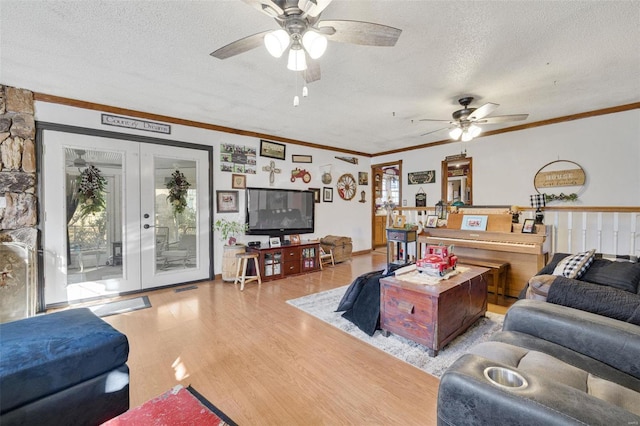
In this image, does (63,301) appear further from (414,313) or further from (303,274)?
(414,313)

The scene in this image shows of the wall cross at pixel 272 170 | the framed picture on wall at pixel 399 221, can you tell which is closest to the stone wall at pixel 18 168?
the wall cross at pixel 272 170

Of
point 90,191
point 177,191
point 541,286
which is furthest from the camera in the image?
point 177,191

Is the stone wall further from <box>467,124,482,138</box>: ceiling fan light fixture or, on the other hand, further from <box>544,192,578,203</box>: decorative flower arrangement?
<box>544,192,578,203</box>: decorative flower arrangement

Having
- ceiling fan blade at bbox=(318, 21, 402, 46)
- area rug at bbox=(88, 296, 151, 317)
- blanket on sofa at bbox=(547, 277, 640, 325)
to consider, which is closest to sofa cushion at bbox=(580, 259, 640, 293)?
blanket on sofa at bbox=(547, 277, 640, 325)

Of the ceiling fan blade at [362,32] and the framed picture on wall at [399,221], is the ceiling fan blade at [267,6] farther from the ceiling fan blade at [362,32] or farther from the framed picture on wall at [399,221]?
the framed picture on wall at [399,221]

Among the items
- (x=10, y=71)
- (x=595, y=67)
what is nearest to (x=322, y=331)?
(x=595, y=67)

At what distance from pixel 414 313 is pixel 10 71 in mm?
4349

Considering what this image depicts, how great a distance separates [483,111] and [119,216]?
4.67m

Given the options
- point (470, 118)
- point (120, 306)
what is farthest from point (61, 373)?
point (470, 118)

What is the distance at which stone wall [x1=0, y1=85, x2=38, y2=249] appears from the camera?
9.76ft

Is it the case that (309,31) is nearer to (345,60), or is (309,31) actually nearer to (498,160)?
(345,60)

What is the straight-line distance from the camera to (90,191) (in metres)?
3.54

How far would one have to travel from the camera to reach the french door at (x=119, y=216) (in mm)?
3322

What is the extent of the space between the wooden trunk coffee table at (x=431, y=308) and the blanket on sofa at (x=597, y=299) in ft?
2.22
